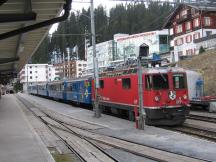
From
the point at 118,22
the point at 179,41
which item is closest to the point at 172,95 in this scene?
the point at 179,41

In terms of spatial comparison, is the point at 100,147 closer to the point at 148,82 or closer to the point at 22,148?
the point at 22,148

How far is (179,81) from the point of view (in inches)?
767

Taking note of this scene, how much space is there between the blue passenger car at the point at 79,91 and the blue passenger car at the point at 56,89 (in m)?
2.84

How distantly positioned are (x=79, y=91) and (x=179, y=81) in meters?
16.6

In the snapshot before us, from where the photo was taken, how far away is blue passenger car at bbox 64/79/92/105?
32147 millimetres

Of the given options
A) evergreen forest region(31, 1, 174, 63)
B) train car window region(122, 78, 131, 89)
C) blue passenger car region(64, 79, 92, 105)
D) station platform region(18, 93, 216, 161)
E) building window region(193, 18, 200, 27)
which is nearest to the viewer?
station platform region(18, 93, 216, 161)

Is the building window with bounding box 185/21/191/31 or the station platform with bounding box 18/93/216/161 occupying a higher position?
the building window with bounding box 185/21/191/31

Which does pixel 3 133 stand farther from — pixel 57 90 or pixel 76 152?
pixel 57 90

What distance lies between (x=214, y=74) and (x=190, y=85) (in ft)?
20.3

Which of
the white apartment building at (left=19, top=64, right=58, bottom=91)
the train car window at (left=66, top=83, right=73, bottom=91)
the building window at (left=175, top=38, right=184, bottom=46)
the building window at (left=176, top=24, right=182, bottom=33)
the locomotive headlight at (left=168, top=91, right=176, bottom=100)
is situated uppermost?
the building window at (left=176, top=24, right=182, bottom=33)

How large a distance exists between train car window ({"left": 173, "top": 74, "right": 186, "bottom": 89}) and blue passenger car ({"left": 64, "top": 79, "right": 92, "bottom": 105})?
12.7 metres

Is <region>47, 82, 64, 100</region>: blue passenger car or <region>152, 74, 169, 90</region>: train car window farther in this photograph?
<region>47, 82, 64, 100</region>: blue passenger car

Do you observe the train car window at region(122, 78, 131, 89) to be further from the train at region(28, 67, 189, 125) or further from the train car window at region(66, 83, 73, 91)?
the train car window at region(66, 83, 73, 91)

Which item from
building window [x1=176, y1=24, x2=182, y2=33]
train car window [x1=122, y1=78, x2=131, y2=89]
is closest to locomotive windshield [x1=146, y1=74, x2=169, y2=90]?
train car window [x1=122, y1=78, x2=131, y2=89]
